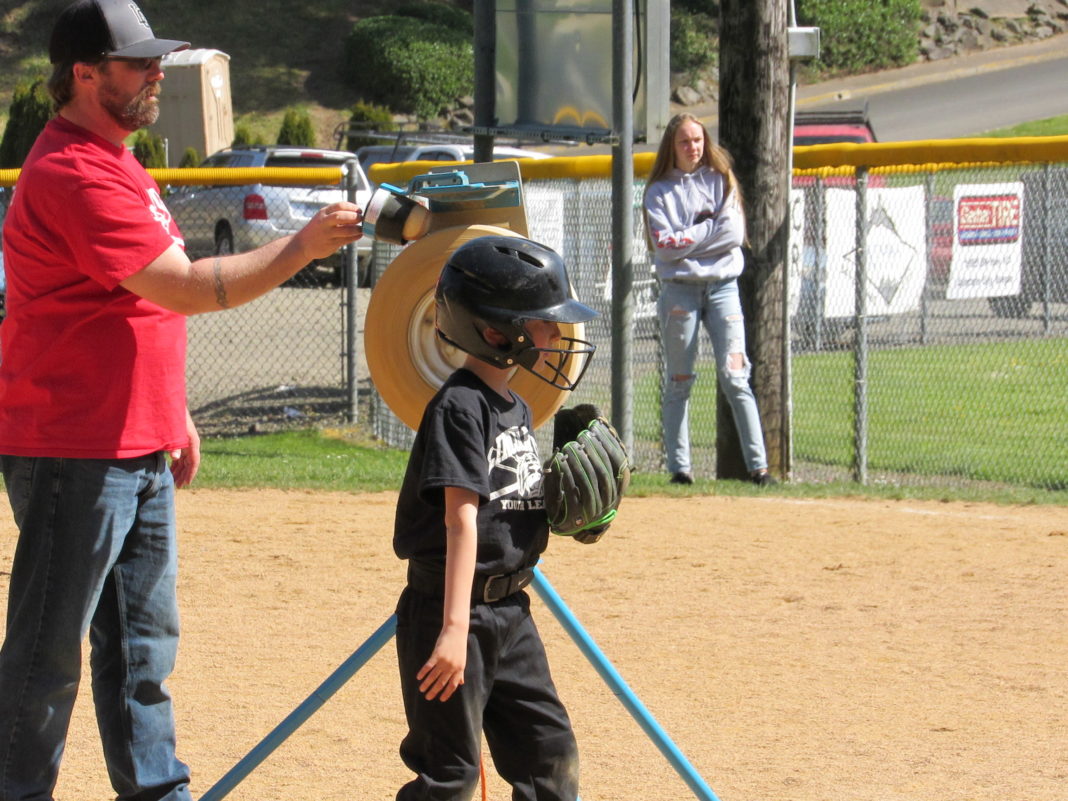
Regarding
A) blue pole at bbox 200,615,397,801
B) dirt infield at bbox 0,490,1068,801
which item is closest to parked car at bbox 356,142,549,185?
dirt infield at bbox 0,490,1068,801

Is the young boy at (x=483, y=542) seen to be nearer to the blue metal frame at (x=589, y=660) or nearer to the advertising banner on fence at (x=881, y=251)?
the blue metal frame at (x=589, y=660)

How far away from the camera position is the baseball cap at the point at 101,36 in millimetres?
3232

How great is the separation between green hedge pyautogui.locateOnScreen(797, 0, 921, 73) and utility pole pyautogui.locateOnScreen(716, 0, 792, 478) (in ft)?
86.5

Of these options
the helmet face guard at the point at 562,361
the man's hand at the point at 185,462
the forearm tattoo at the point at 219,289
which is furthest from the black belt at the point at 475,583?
the man's hand at the point at 185,462

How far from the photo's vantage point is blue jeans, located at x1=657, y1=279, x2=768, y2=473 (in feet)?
25.9

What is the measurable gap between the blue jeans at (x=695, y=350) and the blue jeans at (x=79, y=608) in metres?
4.81

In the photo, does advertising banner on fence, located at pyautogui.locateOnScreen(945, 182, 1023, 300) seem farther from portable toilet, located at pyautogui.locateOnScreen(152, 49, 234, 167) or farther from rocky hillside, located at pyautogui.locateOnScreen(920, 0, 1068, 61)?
rocky hillside, located at pyautogui.locateOnScreen(920, 0, 1068, 61)

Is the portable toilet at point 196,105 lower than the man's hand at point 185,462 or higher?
higher

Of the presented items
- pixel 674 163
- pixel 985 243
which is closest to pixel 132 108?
pixel 674 163

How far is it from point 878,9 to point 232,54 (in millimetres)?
17212

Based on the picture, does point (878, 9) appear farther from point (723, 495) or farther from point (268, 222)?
point (723, 495)

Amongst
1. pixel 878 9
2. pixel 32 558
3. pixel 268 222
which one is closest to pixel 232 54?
pixel 878 9

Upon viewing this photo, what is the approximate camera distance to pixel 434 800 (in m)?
3.04

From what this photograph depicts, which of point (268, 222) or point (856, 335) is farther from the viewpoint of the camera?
point (268, 222)
